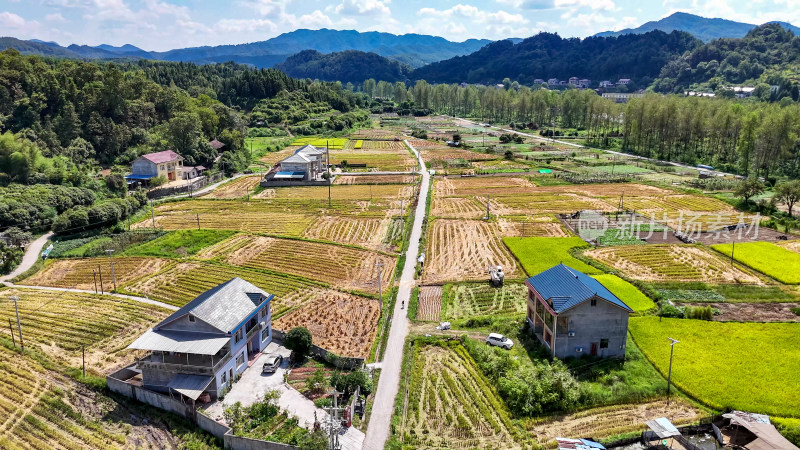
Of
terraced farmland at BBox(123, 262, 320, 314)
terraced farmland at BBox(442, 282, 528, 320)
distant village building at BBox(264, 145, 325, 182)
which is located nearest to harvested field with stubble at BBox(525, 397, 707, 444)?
terraced farmland at BBox(442, 282, 528, 320)

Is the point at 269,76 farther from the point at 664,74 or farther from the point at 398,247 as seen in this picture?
the point at 664,74

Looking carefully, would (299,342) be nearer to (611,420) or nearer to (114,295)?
(611,420)

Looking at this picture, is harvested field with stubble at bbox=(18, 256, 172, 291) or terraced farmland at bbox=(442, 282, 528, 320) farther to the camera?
harvested field with stubble at bbox=(18, 256, 172, 291)

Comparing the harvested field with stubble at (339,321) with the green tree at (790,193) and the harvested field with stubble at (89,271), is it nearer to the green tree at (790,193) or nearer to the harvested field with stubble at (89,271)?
the harvested field with stubble at (89,271)

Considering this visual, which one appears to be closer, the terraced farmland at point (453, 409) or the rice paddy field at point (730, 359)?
the terraced farmland at point (453, 409)

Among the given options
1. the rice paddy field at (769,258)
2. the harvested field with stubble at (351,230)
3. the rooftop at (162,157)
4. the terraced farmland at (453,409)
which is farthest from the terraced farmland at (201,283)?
the rooftop at (162,157)

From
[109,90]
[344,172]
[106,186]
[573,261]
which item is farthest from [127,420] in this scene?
[109,90]

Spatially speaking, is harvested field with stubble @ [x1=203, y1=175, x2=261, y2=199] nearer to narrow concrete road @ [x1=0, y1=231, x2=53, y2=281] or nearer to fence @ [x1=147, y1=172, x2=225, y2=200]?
fence @ [x1=147, y1=172, x2=225, y2=200]
